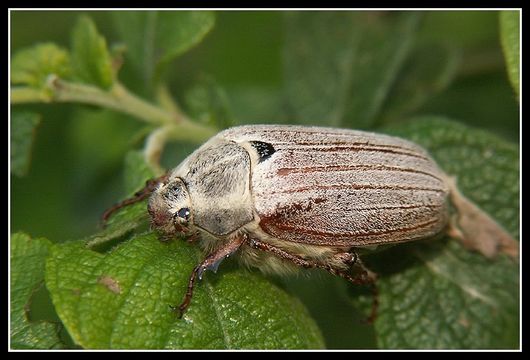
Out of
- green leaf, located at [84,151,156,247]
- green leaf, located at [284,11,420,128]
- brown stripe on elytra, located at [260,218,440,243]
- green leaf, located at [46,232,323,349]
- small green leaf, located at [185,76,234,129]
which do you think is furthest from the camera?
green leaf, located at [284,11,420,128]

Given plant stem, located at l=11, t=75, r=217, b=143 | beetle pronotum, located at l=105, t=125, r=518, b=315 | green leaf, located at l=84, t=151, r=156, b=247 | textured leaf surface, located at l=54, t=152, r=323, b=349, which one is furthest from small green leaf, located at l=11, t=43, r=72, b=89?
textured leaf surface, located at l=54, t=152, r=323, b=349

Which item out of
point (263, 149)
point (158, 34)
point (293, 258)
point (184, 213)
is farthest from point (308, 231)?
point (158, 34)

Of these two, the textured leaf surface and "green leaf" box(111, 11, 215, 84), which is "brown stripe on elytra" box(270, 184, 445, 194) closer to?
the textured leaf surface

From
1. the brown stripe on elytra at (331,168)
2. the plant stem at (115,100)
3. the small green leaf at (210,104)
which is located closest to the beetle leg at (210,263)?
the brown stripe on elytra at (331,168)

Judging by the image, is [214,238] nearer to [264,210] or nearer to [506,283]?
[264,210]

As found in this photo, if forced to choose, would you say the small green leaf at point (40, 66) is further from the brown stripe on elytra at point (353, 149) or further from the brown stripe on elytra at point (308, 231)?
the brown stripe on elytra at point (308, 231)
